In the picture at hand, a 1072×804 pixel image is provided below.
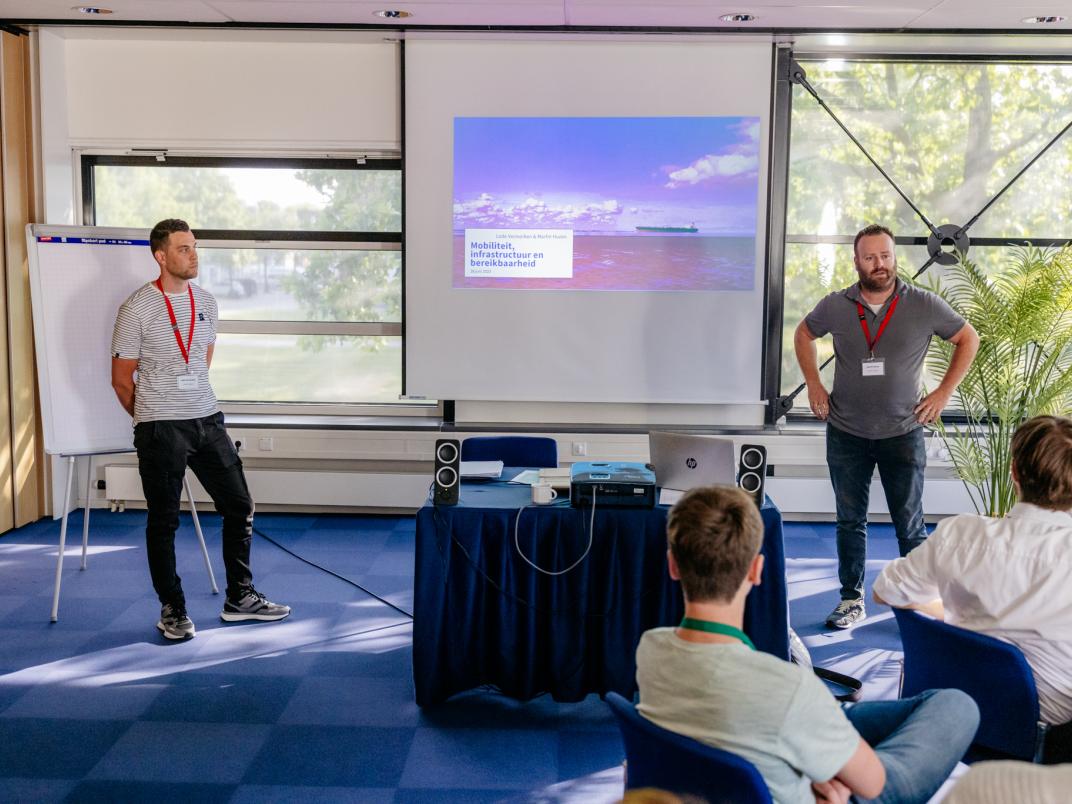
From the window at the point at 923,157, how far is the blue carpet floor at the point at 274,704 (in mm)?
2123

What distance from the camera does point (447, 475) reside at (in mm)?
3396

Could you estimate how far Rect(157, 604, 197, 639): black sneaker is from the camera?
163 inches

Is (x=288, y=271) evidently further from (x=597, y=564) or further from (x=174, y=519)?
(x=597, y=564)

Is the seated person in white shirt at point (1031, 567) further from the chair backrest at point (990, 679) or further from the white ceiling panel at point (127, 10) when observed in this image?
the white ceiling panel at point (127, 10)

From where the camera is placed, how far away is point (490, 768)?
3.08 meters

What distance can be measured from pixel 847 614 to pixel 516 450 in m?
1.61

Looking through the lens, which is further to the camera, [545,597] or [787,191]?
[787,191]

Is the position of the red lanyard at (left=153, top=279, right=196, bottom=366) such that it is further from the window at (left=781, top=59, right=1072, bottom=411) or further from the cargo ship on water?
the window at (left=781, top=59, right=1072, bottom=411)

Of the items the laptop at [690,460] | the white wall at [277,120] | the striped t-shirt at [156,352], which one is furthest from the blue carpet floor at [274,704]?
the white wall at [277,120]

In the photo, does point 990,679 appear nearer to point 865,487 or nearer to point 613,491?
point 613,491

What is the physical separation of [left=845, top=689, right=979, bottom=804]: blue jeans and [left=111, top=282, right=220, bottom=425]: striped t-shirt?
9.80 feet

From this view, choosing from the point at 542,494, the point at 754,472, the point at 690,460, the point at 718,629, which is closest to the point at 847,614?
the point at 754,472

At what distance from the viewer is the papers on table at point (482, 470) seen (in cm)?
378

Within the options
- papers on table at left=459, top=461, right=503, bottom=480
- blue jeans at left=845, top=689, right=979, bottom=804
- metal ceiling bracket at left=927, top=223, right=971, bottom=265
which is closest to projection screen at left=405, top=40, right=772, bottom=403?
metal ceiling bracket at left=927, top=223, right=971, bottom=265
